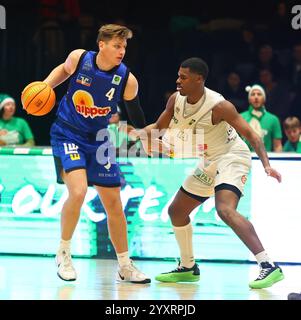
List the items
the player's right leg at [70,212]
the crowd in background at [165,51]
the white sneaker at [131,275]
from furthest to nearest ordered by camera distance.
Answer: the crowd in background at [165,51]
the white sneaker at [131,275]
the player's right leg at [70,212]

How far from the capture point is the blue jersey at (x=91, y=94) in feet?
25.7

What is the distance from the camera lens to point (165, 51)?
44.3 feet

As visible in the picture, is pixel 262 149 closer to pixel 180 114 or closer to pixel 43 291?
pixel 180 114

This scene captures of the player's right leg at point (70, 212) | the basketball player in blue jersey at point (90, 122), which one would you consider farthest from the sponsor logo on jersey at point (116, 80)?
the player's right leg at point (70, 212)

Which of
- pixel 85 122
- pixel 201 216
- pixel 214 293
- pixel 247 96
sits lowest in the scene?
pixel 214 293

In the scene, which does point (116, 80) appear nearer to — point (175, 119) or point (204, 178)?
point (175, 119)

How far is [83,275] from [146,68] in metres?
5.45

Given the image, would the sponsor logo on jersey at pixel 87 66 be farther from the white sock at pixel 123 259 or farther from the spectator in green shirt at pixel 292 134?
the spectator in green shirt at pixel 292 134

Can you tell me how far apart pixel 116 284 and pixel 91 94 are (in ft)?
5.30

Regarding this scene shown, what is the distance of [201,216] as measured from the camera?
976cm

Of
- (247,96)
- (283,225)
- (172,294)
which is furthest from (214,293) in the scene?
(247,96)

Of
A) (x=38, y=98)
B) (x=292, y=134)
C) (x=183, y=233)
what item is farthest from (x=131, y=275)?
(x=292, y=134)

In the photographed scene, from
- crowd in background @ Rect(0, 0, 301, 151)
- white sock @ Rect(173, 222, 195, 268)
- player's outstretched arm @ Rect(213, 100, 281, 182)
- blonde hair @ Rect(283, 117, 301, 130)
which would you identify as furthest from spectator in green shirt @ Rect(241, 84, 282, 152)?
player's outstretched arm @ Rect(213, 100, 281, 182)

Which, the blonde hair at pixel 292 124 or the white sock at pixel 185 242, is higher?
the blonde hair at pixel 292 124
